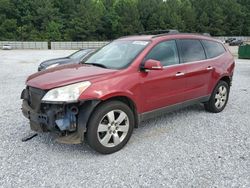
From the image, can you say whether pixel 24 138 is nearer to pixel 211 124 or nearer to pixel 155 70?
pixel 155 70

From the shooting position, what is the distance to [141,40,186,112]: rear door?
4.04 metres

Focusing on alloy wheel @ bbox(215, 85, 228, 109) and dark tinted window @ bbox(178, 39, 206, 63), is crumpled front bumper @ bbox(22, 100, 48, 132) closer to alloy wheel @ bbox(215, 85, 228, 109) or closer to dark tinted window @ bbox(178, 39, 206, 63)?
dark tinted window @ bbox(178, 39, 206, 63)

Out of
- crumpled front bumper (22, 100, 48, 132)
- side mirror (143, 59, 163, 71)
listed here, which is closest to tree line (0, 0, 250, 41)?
crumpled front bumper (22, 100, 48, 132)

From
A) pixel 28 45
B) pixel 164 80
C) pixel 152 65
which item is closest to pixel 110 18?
pixel 28 45

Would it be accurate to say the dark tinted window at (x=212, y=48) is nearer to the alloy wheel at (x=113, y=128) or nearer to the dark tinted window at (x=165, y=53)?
the dark tinted window at (x=165, y=53)

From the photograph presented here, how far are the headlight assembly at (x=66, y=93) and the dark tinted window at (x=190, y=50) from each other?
2.13 m

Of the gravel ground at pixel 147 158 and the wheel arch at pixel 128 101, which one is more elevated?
the wheel arch at pixel 128 101

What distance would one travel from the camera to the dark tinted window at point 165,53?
4.19m

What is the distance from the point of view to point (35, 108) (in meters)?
3.55

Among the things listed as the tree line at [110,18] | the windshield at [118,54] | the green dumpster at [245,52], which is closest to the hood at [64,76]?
the windshield at [118,54]

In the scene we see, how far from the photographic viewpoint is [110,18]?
225 ft

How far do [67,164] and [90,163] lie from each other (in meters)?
0.30

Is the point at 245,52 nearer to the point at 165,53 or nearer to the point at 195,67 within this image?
the point at 195,67

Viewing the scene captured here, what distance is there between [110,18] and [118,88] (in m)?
68.1
